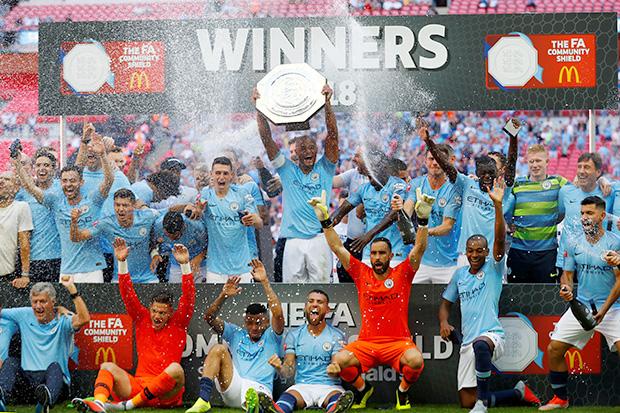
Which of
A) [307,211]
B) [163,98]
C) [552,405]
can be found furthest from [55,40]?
[552,405]

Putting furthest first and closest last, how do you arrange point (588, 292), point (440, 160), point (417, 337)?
point (440, 160), point (417, 337), point (588, 292)

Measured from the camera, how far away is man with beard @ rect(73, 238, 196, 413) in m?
7.89

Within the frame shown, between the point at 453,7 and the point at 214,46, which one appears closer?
the point at 214,46

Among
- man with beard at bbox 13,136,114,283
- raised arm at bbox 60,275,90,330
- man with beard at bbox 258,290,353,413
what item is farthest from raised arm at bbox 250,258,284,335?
man with beard at bbox 13,136,114,283

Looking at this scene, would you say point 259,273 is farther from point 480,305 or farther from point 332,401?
point 480,305

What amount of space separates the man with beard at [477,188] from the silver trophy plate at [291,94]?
969 mm

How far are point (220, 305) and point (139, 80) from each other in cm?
239

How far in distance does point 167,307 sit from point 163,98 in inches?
84.7

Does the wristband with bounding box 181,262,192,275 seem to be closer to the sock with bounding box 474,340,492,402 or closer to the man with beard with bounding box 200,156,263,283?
the man with beard with bounding box 200,156,263,283

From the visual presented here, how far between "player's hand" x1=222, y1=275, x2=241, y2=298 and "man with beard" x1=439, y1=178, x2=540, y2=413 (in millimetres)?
1706

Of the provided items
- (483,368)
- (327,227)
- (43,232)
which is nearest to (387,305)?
(327,227)

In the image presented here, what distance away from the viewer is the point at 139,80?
9273 millimetres

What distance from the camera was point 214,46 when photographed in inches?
360

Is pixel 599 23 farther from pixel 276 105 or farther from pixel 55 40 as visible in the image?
pixel 55 40
